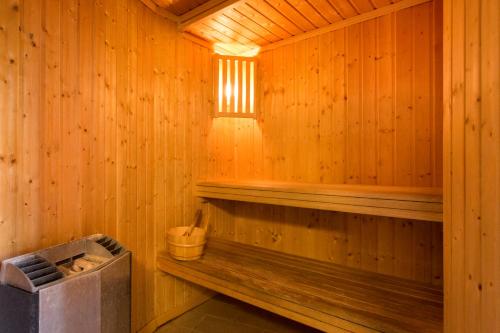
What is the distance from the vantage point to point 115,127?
7.02 ft

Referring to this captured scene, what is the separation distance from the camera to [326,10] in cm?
236

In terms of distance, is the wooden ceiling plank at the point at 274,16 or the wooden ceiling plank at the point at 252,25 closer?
the wooden ceiling plank at the point at 274,16

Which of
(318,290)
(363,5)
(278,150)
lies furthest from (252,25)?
(318,290)

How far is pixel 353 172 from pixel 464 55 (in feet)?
4.50

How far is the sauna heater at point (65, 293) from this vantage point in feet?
3.83

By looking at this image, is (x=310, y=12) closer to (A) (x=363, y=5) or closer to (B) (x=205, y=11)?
(A) (x=363, y=5)

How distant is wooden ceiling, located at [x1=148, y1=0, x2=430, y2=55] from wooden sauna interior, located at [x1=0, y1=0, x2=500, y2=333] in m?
0.02

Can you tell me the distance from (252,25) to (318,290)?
2275 mm

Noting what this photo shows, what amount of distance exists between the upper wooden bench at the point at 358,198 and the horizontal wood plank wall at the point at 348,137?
396 millimetres

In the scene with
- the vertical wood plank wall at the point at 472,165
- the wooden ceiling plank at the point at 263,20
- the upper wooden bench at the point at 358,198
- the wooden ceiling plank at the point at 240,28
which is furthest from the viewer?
the wooden ceiling plank at the point at 240,28

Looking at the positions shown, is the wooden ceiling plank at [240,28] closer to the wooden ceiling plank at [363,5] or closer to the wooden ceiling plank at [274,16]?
the wooden ceiling plank at [274,16]

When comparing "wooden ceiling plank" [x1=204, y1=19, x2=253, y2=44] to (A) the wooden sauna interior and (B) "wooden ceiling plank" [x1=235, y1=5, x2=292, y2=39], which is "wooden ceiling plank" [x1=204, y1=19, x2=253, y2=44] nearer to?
(A) the wooden sauna interior

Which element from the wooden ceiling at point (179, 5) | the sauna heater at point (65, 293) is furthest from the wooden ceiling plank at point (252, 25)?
the sauna heater at point (65, 293)

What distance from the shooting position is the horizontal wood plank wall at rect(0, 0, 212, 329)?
5.17ft
